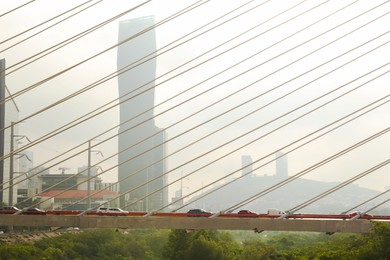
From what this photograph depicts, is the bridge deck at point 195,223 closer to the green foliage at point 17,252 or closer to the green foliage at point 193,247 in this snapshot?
the green foliage at point 17,252

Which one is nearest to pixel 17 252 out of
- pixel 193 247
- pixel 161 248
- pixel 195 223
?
pixel 193 247

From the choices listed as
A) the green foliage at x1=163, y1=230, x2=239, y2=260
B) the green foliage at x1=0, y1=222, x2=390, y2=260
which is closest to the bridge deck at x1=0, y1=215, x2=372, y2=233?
the green foliage at x1=0, y1=222, x2=390, y2=260

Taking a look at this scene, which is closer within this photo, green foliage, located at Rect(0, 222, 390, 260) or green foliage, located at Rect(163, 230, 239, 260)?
green foliage, located at Rect(0, 222, 390, 260)

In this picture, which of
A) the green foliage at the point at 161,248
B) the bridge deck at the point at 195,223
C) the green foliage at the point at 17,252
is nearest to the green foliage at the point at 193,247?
the green foliage at the point at 161,248

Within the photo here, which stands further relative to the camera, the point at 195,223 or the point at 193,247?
the point at 193,247

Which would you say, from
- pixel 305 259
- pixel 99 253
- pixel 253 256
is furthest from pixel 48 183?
pixel 305 259

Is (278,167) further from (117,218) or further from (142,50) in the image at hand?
(117,218)

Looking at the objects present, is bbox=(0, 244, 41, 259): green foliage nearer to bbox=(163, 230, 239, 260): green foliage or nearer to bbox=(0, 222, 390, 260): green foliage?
bbox=(0, 222, 390, 260): green foliage

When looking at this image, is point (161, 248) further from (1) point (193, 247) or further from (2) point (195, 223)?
(2) point (195, 223)

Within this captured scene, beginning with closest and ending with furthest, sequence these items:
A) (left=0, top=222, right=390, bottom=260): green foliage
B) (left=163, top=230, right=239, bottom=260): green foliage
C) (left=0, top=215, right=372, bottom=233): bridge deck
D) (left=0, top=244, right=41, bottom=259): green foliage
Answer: (left=0, top=215, right=372, bottom=233): bridge deck < (left=0, top=244, right=41, bottom=259): green foliage < (left=0, top=222, right=390, bottom=260): green foliage < (left=163, top=230, right=239, bottom=260): green foliage

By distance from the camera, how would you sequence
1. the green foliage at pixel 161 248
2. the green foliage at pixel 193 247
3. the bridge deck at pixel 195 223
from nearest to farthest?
the bridge deck at pixel 195 223 → the green foliage at pixel 161 248 → the green foliage at pixel 193 247

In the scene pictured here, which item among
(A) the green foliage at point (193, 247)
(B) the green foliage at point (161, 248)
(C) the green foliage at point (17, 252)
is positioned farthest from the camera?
(A) the green foliage at point (193, 247)

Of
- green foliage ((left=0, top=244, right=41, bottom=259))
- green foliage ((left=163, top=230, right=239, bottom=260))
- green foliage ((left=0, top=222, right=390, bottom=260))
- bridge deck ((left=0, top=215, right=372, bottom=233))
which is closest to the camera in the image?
bridge deck ((left=0, top=215, right=372, bottom=233))

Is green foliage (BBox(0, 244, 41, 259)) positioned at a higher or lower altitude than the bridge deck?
higher
